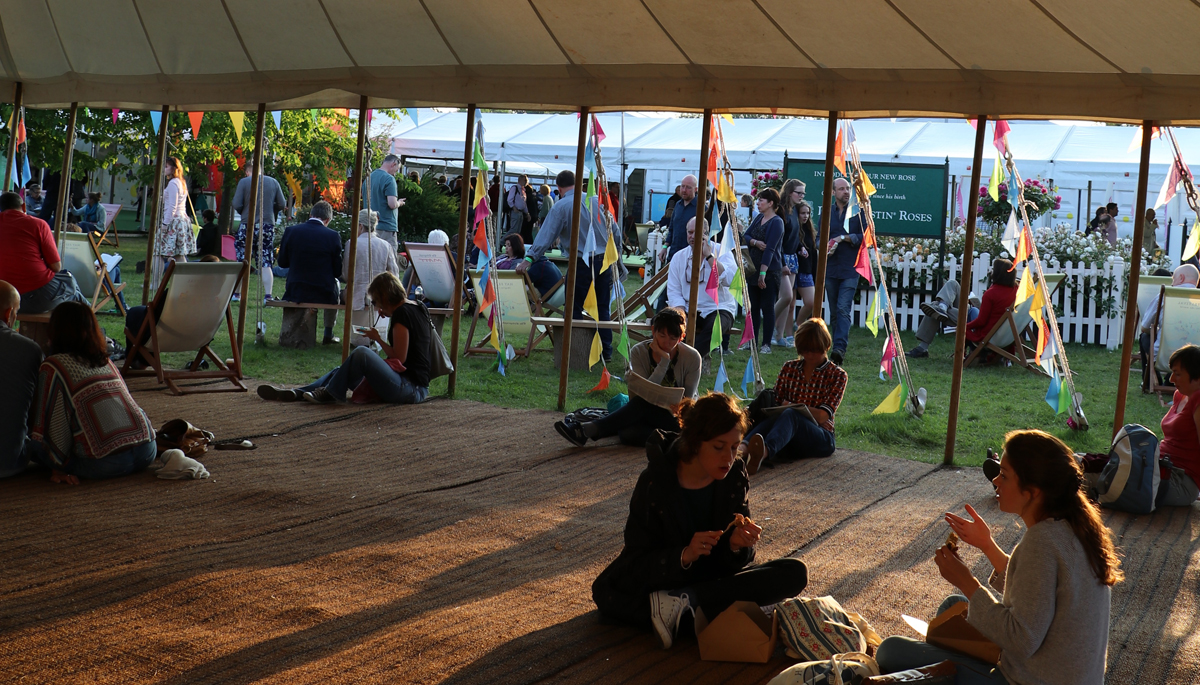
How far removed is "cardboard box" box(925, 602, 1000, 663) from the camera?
2561 millimetres

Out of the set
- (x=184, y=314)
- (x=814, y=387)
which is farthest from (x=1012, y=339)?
(x=184, y=314)

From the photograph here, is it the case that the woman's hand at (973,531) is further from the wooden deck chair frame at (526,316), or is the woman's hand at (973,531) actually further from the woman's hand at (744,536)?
the wooden deck chair frame at (526,316)

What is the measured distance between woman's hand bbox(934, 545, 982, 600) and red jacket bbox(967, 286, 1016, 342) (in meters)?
7.14

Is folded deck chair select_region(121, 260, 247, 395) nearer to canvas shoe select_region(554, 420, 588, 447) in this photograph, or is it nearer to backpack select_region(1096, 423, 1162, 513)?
canvas shoe select_region(554, 420, 588, 447)

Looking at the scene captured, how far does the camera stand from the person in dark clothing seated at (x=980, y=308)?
909 cm

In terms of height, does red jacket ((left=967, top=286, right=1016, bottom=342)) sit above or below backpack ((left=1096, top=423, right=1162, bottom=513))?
above

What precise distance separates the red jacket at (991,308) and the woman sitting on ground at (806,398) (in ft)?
12.6

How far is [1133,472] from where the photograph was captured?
4938 millimetres

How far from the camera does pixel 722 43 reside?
5895mm

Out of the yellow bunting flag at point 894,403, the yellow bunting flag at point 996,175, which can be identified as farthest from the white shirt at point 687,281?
the yellow bunting flag at point 996,175

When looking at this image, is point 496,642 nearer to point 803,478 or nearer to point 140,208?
point 803,478

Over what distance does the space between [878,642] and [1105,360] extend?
26.2 ft

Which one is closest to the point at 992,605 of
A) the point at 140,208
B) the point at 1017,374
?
the point at 1017,374

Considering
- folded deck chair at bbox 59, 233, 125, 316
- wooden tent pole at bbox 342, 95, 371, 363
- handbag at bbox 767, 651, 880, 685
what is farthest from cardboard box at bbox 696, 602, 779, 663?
folded deck chair at bbox 59, 233, 125, 316
